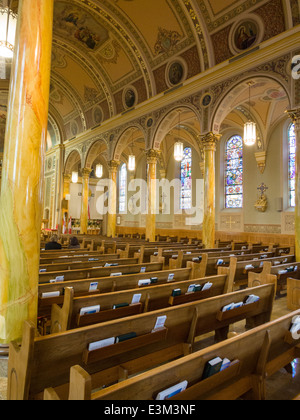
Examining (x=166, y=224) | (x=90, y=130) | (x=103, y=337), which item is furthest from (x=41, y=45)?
(x=166, y=224)

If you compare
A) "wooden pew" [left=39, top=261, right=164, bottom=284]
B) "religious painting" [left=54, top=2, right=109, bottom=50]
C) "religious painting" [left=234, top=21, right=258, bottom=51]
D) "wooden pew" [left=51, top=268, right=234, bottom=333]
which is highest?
"religious painting" [left=54, top=2, right=109, bottom=50]

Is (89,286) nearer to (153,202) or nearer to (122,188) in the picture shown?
(153,202)

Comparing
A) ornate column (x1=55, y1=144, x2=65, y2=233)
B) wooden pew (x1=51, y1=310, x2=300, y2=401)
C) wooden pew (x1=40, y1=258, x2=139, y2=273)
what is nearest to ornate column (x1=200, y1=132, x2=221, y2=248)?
wooden pew (x1=40, y1=258, x2=139, y2=273)

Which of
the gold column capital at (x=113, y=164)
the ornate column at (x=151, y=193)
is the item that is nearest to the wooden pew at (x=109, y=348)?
the ornate column at (x=151, y=193)

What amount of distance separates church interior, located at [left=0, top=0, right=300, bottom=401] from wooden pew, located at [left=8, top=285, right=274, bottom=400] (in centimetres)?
1

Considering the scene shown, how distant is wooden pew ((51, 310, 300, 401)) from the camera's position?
4.46 feet

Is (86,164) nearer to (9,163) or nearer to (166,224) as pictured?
(166,224)

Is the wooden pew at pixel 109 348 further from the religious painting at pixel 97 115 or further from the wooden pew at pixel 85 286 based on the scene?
the religious painting at pixel 97 115

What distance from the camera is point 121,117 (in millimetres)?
15414

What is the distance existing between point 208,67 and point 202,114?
1.73m

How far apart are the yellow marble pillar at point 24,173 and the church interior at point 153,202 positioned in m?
0.01

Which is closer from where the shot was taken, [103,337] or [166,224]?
[103,337]

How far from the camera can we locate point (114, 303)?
3.07m

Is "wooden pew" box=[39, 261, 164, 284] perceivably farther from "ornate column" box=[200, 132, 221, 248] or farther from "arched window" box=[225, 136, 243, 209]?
"arched window" box=[225, 136, 243, 209]
